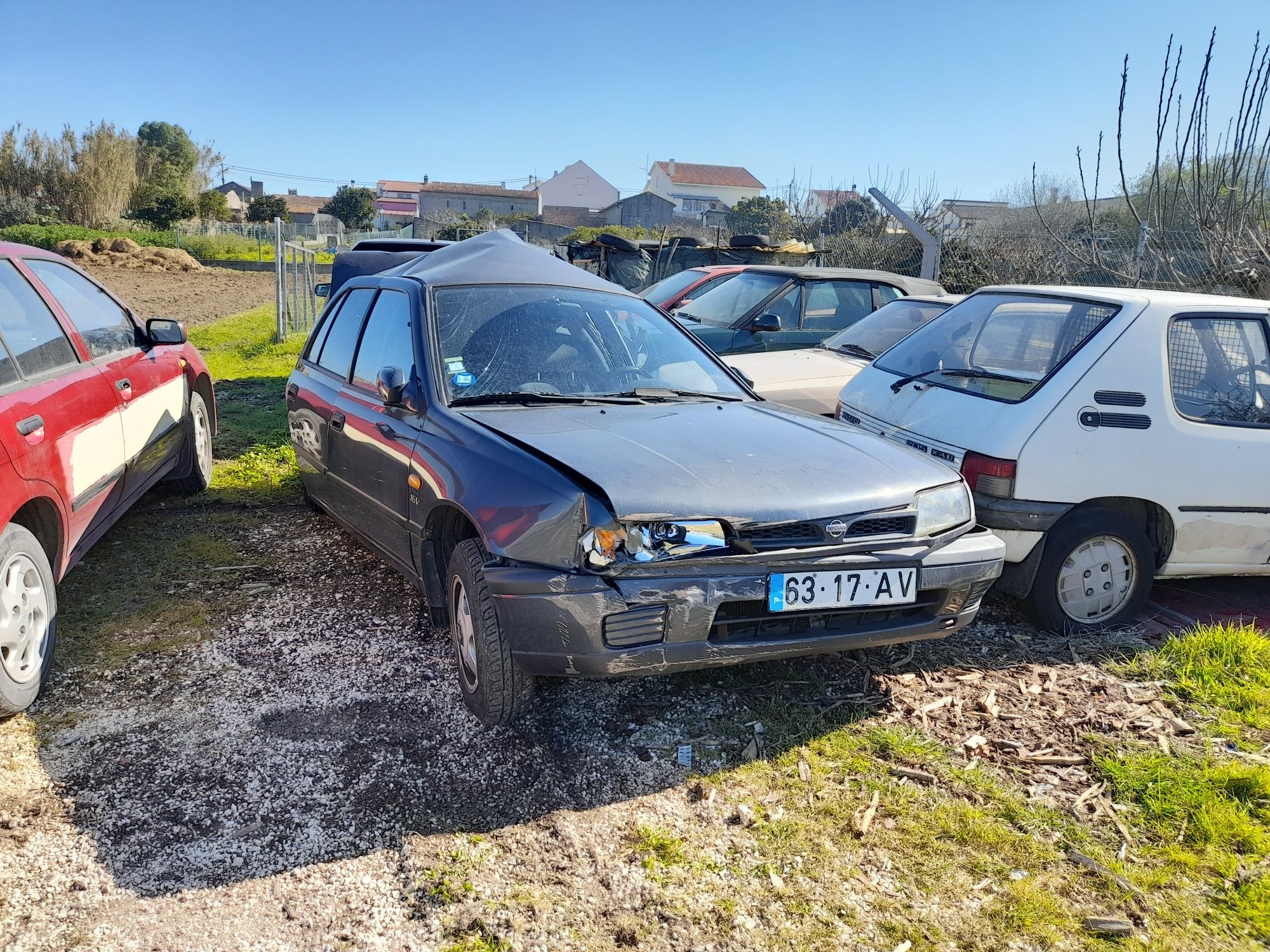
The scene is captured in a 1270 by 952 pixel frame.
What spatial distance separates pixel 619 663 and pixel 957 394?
255cm

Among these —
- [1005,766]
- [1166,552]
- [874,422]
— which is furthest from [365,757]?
[1166,552]

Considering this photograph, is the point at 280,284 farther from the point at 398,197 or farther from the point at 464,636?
the point at 398,197

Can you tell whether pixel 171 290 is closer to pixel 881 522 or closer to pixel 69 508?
pixel 69 508

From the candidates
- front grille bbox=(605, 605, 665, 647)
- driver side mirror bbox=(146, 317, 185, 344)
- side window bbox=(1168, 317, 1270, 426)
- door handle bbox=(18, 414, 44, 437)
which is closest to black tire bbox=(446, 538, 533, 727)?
front grille bbox=(605, 605, 665, 647)

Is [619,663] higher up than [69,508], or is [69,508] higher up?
[69,508]

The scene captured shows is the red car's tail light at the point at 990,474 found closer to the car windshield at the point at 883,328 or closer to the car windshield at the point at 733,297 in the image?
the car windshield at the point at 883,328

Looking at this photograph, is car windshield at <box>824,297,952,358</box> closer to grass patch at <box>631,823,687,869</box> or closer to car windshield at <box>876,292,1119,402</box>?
car windshield at <box>876,292,1119,402</box>

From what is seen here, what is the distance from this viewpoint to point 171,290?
2388cm

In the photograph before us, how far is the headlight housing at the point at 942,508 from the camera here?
3.27 meters

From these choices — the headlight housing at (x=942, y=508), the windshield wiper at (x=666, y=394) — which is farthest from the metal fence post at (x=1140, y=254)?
the headlight housing at (x=942, y=508)

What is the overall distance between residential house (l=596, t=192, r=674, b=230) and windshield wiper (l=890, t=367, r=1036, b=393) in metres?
60.3

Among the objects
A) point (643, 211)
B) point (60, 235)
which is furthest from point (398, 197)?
point (60, 235)

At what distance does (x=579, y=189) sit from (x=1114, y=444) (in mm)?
88649

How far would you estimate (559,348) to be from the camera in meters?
4.05
